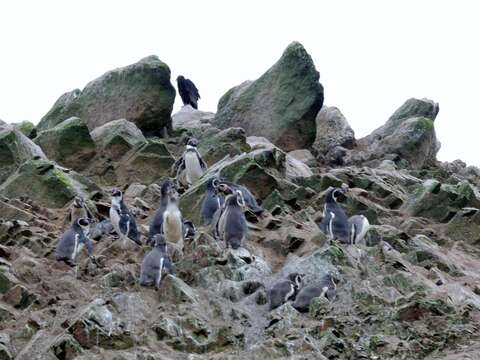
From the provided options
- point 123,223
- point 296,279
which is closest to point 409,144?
point 123,223

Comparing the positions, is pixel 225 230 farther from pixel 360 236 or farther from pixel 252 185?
pixel 252 185

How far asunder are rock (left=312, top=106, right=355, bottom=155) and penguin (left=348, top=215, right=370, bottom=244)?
13.1 m

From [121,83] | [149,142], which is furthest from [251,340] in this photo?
[121,83]

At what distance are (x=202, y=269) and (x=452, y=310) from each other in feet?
13.3

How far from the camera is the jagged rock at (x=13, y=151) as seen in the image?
81.8ft

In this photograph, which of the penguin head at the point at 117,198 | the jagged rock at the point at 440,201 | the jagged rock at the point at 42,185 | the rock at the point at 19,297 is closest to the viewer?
the rock at the point at 19,297

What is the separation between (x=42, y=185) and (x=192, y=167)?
392cm

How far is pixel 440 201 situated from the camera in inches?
944

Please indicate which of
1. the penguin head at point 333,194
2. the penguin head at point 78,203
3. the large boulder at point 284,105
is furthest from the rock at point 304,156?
the penguin head at point 78,203

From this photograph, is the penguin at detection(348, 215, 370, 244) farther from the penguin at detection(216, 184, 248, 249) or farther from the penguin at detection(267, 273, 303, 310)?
the penguin at detection(267, 273, 303, 310)

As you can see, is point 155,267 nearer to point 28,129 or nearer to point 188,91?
point 28,129

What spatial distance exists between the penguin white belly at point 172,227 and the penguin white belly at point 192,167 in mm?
6017

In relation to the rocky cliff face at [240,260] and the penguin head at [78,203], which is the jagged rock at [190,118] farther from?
the penguin head at [78,203]

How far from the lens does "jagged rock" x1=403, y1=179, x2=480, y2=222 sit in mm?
23797
